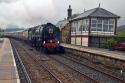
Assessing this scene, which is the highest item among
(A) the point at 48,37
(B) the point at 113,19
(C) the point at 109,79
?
(B) the point at 113,19

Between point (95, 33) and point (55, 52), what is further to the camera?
point (95, 33)

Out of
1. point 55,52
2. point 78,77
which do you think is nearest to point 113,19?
point 55,52

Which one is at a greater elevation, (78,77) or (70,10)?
(70,10)

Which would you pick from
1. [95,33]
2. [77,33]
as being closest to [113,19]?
[95,33]

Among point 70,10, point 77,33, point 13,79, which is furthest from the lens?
point 70,10

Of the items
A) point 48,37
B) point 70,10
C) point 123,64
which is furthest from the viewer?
point 70,10

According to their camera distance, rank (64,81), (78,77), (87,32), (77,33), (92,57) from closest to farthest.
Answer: (64,81), (78,77), (92,57), (87,32), (77,33)

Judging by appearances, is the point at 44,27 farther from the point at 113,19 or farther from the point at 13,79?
the point at 13,79

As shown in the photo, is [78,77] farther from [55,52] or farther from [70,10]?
[70,10]

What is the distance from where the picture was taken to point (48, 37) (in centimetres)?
3120

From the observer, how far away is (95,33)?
3612cm

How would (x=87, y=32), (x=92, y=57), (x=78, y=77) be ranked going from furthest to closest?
(x=87, y=32) → (x=92, y=57) → (x=78, y=77)

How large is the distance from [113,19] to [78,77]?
22.9m

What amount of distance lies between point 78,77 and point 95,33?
2136 centimetres
